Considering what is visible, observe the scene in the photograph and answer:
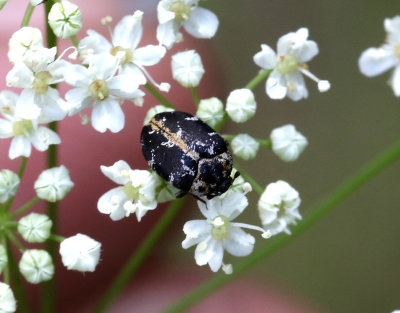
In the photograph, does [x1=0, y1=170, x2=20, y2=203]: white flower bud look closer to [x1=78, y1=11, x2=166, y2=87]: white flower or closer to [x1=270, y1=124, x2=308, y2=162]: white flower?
[x1=78, y1=11, x2=166, y2=87]: white flower

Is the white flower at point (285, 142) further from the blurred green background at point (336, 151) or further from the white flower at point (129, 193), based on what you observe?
the blurred green background at point (336, 151)

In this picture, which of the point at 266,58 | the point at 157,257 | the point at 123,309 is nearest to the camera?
the point at 266,58

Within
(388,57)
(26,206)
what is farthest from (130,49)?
(388,57)

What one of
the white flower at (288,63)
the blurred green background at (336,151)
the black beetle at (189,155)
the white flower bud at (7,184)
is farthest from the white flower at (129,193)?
the blurred green background at (336,151)

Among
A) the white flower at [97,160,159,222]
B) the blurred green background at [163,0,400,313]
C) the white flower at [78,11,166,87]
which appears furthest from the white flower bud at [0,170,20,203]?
the blurred green background at [163,0,400,313]

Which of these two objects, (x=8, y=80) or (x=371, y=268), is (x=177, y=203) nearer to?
(x=8, y=80)

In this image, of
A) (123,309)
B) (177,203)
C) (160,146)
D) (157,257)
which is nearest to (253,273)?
(157,257)
